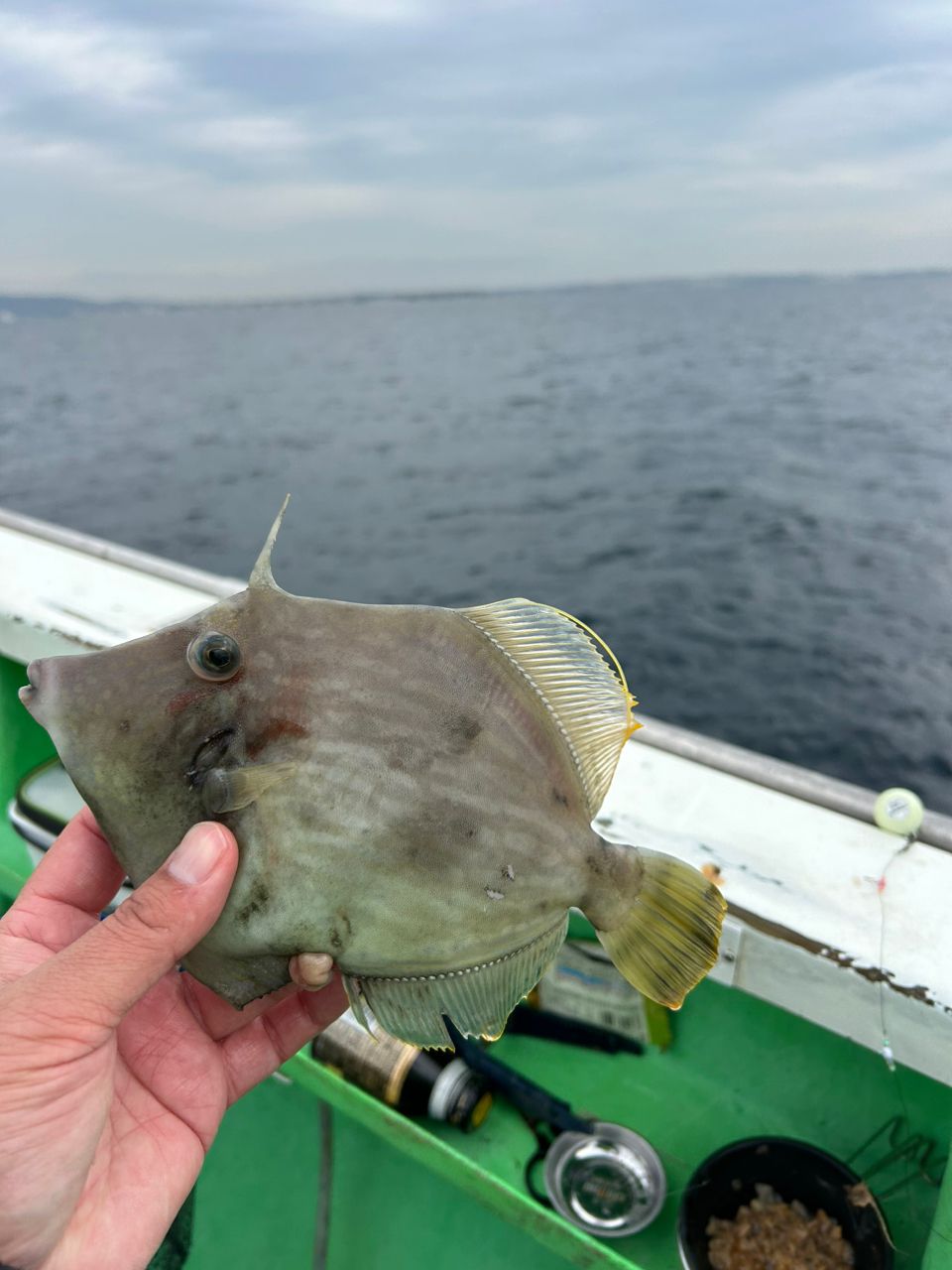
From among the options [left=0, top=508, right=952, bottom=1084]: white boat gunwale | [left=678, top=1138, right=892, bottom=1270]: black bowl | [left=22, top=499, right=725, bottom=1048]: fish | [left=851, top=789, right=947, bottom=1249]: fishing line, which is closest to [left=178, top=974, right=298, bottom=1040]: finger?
[left=22, top=499, right=725, bottom=1048]: fish

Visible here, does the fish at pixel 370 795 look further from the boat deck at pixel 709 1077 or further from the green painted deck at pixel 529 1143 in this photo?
the green painted deck at pixel 529 1143

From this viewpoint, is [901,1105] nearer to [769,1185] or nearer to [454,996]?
[769,1185]

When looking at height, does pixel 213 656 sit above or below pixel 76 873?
above

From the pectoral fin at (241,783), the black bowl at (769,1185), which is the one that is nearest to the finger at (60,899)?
the pectoral fin at (241,783)

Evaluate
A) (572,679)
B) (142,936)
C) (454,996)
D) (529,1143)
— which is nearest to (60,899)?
(142,936)

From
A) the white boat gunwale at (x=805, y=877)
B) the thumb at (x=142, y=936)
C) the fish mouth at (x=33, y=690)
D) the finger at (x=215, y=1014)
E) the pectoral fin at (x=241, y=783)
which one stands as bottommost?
the finger at (x=215, y=1014)

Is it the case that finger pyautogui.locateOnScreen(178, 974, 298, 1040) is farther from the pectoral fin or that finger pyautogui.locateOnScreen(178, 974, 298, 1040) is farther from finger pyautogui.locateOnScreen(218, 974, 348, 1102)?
the pectoral fin
